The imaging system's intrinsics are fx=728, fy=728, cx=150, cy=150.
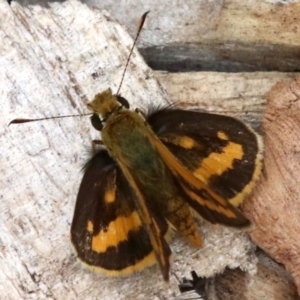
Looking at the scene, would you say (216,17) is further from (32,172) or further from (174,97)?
(32,172)

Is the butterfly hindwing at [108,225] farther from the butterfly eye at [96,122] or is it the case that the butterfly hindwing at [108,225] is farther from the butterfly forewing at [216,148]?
the butterfly forewing at [216,148]

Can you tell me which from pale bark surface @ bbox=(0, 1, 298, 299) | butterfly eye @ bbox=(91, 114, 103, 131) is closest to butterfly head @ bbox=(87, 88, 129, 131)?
butterfly eye @ bbox=(91, 114, 103, 131)

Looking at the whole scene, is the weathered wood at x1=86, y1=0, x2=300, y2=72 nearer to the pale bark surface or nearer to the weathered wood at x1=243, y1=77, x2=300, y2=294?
the pale bark surface

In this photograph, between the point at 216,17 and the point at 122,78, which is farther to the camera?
the point at 216,17

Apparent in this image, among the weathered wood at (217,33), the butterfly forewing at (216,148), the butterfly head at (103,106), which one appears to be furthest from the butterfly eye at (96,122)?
the weathered wood at (217,33)

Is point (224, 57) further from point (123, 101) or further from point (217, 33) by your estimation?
point (123, 101)

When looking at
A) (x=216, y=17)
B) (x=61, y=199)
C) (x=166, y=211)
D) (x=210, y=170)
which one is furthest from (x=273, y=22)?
(x=61, y=199)
